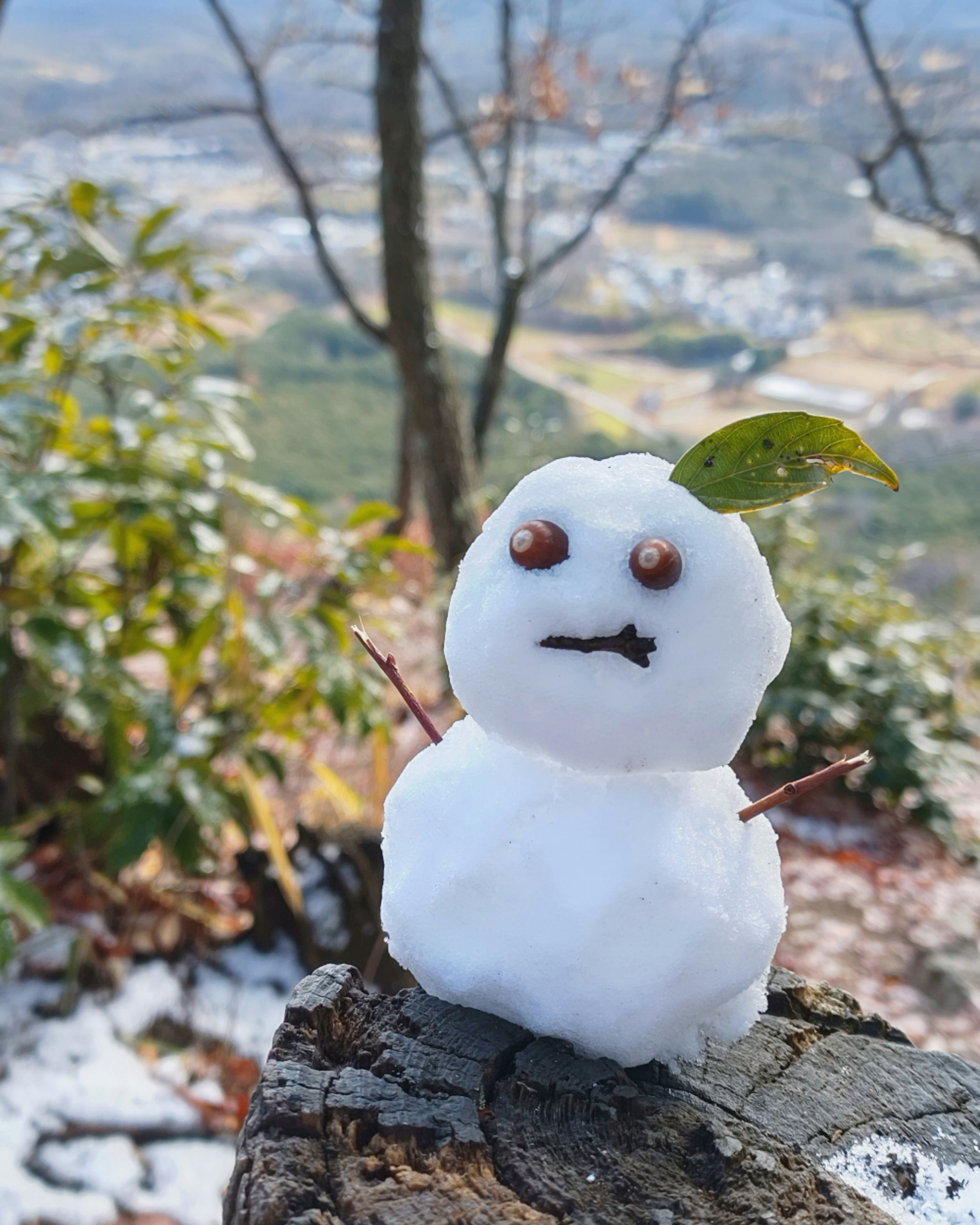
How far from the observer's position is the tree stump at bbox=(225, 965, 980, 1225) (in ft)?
2.27

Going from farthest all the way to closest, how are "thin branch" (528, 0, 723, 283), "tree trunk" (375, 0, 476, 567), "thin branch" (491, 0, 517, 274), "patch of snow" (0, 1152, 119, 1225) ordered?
"thin branch" (491, 0, 517, 274) → "thin branch" (528, 0, 723, 283) → "tree trunk" (375, 0, 476, 567) → "patch of snow" (0, 1152, 119, 1225)

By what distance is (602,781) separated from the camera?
0.87 m

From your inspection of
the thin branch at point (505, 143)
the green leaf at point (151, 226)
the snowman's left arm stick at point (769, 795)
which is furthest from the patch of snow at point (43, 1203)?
the thin branch at point (505, 143)

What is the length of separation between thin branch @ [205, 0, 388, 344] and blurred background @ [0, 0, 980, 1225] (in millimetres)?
21

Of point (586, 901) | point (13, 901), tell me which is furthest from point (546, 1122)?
point (13, 901)

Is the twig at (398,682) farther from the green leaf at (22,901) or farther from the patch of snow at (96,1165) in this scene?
the patch of snow at (96,1165)

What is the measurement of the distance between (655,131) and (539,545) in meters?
4.21

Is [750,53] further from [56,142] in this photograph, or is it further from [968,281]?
[56,142]

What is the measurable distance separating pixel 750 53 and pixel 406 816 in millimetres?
4836

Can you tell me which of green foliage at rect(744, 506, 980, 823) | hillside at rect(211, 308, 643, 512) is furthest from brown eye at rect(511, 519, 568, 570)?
hillside at rect(211, 308, 643, 512)

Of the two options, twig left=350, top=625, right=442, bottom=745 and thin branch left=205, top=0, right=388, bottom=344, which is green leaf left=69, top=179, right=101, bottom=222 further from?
thin branch left=205, top=0, right=388, bottom=344

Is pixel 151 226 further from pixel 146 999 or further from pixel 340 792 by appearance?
pixel 146 999

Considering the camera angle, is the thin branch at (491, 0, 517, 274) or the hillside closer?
the thin branch at (491, 0, 517, 274)

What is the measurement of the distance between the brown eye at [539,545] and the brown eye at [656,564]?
0.06m
